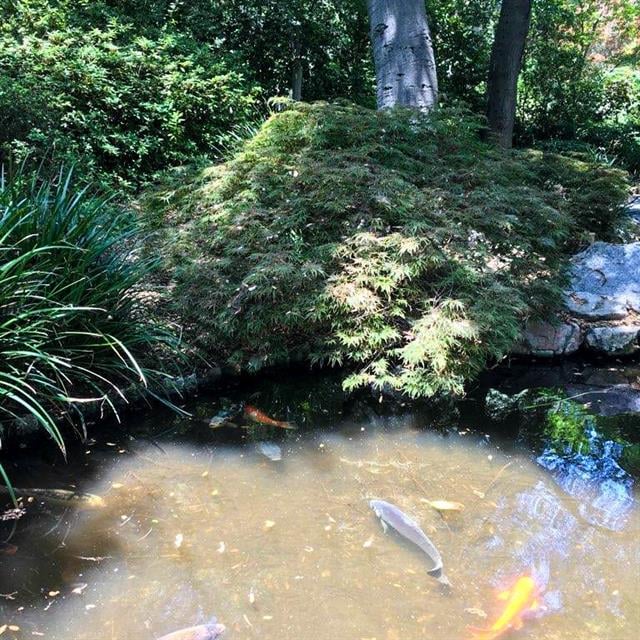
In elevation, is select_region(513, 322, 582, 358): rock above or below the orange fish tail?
above

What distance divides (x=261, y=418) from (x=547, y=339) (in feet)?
7.28

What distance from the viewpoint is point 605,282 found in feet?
15.0

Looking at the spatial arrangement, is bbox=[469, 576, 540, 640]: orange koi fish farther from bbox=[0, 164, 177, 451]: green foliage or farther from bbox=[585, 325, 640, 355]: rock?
bbox=[585, 325, 640, 355]: rock

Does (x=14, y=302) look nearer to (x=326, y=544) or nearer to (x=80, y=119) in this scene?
(x=326, y=544)

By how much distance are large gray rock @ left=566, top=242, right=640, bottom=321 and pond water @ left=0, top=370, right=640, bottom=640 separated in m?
1.53

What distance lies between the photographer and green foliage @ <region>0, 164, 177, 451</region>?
254 cm

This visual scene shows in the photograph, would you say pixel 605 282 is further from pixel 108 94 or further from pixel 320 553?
pixel 108 94

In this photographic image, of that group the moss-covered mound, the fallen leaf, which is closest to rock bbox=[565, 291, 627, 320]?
the moss-covered mound

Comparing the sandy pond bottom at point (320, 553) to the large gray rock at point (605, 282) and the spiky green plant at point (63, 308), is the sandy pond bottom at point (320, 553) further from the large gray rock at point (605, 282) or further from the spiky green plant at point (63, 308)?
the large gray rock at point (605, 282)

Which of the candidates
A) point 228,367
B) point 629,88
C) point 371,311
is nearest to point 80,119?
point 228,367

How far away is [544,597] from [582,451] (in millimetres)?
1191

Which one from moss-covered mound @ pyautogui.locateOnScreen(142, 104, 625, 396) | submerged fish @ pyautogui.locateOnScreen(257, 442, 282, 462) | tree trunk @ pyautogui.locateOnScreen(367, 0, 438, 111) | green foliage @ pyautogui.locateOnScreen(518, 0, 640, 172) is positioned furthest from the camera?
green foliage @ pyautogui.locateOnScreen(518, 0, 640, 172)

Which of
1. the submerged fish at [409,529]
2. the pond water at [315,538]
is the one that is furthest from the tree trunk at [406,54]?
the submerged fish at [409,529]

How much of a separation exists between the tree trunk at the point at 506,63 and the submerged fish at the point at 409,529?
17.2ft
